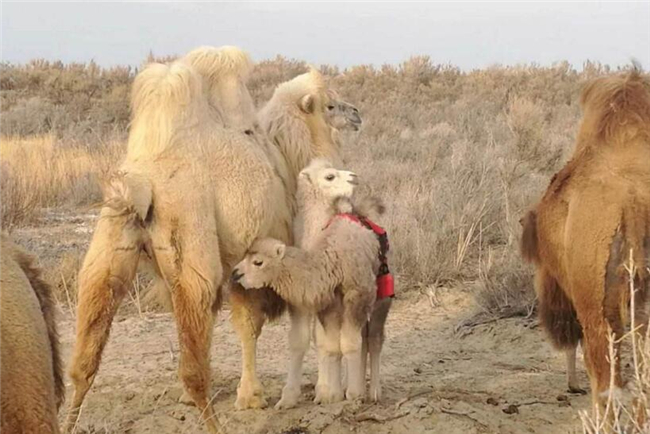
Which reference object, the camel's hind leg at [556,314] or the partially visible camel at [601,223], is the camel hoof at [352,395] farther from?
the partially visible camel at [601,223]

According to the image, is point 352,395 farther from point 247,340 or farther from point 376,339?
point 247,340

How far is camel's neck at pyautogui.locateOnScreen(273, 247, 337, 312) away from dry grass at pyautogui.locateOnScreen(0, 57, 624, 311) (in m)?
1.64

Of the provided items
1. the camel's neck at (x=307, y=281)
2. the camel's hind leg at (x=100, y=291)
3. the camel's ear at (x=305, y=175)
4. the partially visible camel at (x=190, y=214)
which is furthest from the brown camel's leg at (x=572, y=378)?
the camel's hind leg at (x=100, y=291)

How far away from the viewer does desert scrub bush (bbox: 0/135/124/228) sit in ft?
43.9

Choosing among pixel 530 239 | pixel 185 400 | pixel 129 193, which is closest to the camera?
pixel 129 193

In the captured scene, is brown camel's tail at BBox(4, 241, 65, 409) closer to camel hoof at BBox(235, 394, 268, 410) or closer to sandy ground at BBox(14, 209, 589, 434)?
sandy ground at BBox(14, 209, 589, 434)

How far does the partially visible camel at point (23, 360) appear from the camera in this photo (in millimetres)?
2971

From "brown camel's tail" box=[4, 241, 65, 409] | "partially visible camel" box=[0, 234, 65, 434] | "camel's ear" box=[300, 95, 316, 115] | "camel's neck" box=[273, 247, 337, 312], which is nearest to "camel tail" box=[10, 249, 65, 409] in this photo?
"brown camel's tail" box=[4, 241, 65, 409]

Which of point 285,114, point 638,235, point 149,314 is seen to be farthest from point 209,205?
point 149,314

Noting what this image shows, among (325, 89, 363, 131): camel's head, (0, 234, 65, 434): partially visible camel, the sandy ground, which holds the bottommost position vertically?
the sandy ground

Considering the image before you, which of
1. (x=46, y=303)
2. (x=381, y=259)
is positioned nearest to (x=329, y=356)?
(x=381, y=259)

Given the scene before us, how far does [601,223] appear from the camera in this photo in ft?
16.7

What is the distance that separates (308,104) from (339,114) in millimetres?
575

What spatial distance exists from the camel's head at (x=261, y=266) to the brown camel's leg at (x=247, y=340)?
0.37 metres
